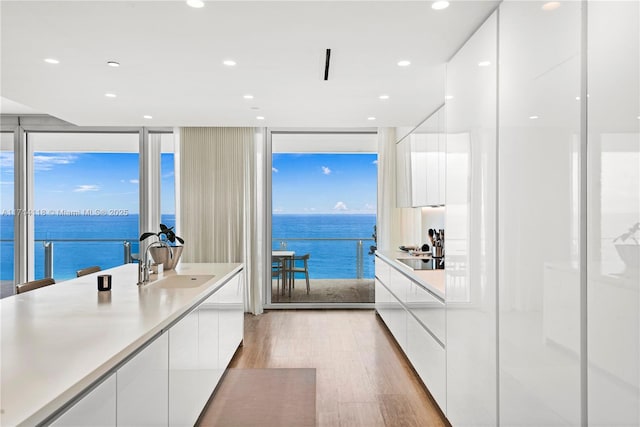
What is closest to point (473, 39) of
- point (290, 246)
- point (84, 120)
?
point (84, 120)

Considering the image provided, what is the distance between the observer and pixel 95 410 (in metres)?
1.31

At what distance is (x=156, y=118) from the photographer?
4.70 m

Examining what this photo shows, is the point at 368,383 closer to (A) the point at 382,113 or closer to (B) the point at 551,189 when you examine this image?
(B) the point at 551,189

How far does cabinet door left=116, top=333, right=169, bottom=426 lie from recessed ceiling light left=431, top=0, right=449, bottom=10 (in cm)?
209

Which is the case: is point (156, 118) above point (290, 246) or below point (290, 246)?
above

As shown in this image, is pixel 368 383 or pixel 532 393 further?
pixel 368 383

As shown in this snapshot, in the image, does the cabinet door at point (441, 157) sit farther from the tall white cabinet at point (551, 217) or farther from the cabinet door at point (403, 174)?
the tall white cabinet at point (551, 217)

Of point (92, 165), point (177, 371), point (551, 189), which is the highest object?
point (92, 165)

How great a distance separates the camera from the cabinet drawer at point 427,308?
9.29ft

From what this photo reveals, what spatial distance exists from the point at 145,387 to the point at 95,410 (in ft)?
1.36

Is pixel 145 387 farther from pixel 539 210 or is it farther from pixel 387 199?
pixel 387 199

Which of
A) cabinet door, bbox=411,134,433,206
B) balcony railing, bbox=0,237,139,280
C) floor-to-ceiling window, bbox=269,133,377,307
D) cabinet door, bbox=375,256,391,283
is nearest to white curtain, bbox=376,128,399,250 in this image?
cabinet door, bbox=375,256,391,283

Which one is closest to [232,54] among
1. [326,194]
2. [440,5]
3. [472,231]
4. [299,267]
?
[440,5]

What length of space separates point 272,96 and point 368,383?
2646 mm
